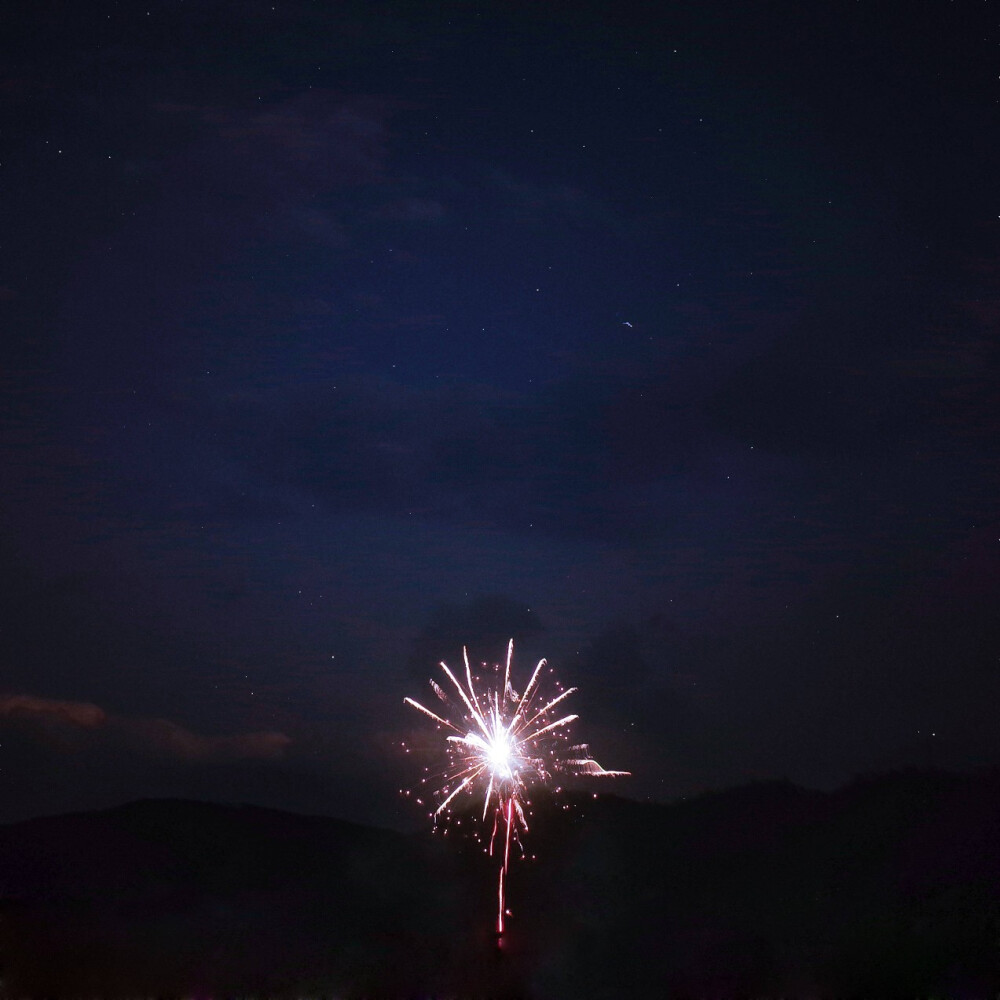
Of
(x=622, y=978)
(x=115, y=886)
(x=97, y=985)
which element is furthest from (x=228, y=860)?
(x=622, y=978)

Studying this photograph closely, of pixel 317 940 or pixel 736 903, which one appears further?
pixel 736 903

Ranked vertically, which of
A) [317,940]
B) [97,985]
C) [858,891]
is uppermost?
[858,891]

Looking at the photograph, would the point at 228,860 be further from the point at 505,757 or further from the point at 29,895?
the point at 505,757

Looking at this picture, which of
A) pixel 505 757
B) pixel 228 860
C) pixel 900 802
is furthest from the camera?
pixel 900 802

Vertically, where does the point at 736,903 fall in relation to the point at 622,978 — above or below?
above

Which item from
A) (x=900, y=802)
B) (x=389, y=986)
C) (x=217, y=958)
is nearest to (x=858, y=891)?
(x=900, y=802)

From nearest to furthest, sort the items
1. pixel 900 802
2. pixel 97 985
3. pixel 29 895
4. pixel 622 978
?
pixel 97 985 → pixel 622 978 → pixel 29 895 → pixel 900 802
